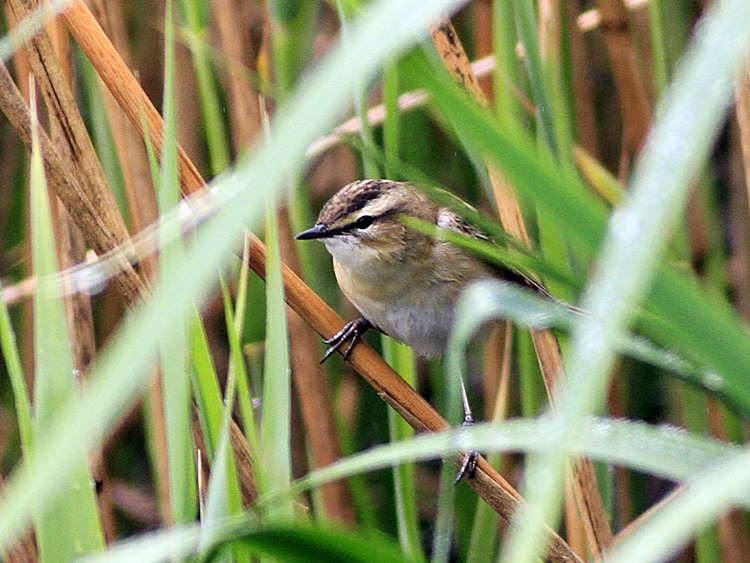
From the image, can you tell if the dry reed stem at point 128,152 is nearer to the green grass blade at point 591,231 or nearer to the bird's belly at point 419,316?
the bird's belly at point 419,316

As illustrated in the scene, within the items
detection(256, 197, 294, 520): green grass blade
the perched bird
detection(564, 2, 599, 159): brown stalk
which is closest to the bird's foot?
the perched bird

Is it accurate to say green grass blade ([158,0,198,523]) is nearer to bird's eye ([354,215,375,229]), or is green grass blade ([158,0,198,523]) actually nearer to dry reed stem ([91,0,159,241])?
dry reed stem ([91,0,159,241])

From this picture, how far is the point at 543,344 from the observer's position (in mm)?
1514

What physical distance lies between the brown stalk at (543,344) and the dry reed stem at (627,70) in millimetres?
508

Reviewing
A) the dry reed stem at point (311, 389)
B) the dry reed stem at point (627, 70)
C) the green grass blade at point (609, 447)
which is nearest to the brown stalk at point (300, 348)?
the dry reed stem at point (311, 389)

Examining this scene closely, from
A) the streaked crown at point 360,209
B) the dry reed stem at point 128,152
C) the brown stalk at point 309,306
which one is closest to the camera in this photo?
the brown stalk at point 309,306

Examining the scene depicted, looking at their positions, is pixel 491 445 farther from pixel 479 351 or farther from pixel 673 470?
pixel 479 351

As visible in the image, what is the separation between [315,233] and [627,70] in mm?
730

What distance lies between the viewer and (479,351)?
2814mm

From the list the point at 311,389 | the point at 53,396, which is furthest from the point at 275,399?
the point at 311,389

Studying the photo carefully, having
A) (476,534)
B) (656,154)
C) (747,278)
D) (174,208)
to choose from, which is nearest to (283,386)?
(174,208)

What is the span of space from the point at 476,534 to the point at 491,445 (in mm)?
928

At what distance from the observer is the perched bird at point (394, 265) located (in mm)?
1810

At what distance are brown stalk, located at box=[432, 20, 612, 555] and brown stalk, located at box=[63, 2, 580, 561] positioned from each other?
5.5 inches
